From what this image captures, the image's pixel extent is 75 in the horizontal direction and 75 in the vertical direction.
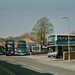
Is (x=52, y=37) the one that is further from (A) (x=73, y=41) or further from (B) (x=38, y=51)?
(B) (x=38, y=51)

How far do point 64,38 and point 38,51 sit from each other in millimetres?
22151

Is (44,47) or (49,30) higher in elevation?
(49,30)

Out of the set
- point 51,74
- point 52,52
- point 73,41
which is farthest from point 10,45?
point 51,74

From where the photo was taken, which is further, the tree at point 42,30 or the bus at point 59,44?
the tree at point 42,30

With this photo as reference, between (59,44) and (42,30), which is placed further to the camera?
(42,30)

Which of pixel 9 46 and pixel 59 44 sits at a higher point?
pixel 59 44

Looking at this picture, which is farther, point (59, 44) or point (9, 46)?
point (9, 46)

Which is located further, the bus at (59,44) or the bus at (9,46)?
the bus at (9,46)

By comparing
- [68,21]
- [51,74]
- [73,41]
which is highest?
[68,21]

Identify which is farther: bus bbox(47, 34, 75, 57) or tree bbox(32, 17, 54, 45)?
tree bbox(32, 17, 54, 45)

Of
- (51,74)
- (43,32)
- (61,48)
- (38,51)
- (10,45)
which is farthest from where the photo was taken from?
(43,32)

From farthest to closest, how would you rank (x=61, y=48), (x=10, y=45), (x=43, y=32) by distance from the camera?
(x=43, y=32) < (x=10, y=45) < (x=61, y=48)

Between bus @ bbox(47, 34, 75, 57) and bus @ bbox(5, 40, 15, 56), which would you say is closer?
bus @ bbox(47, 34, 75, 57)

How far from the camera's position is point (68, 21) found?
1000 inches
